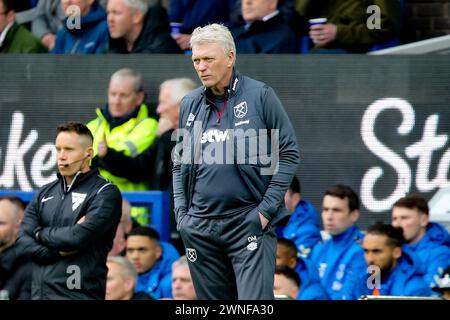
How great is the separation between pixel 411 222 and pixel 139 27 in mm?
2612

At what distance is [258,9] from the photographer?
34.7 ft

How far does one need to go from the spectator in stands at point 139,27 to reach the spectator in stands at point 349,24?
104 centimetres

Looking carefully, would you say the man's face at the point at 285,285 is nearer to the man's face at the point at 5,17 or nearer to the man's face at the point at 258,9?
the man's face at the point at 258,9

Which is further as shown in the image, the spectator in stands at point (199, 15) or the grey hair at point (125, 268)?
the spectator in stands at point (199, 15)

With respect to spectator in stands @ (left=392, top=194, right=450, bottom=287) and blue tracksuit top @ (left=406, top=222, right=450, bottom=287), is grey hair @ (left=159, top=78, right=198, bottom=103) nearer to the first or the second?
spectator in stands @ (left=392, top=194, right=450, bottom=287)

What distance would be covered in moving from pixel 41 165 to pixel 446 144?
9.75ft

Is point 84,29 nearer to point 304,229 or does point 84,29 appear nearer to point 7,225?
point 7,225

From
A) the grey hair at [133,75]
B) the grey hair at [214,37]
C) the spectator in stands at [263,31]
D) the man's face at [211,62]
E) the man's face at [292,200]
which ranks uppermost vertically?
the spectator in stands at [263,31]

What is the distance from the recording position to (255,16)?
1056cm

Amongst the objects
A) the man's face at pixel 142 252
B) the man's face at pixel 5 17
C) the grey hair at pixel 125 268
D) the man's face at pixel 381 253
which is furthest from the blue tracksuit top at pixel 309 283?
the man's face at pixel 5 17

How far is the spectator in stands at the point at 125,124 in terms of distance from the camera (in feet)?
33.6

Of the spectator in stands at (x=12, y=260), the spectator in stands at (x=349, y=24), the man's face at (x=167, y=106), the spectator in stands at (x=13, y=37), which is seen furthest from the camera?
the spectator in stands at (x=13, y=37)

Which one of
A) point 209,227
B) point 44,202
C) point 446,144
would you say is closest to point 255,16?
point 446,144

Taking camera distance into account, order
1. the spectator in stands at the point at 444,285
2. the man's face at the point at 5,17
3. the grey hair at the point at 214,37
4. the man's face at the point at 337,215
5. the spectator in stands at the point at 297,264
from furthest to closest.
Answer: the man's face at the point at 5,17
the man's face at the point at 337,215
the spectator in stands at the point at 297,264
the spectator in stands at the point at 444,285
the grey hair at the point at 214,37
